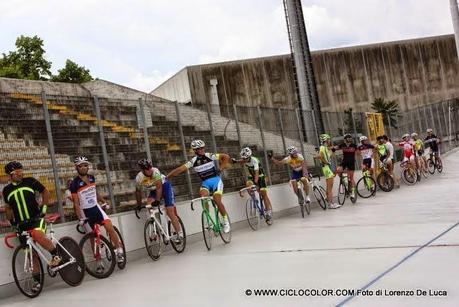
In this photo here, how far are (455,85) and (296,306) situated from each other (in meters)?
42.8

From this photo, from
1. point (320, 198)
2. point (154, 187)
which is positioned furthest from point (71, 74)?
point (154, 187)

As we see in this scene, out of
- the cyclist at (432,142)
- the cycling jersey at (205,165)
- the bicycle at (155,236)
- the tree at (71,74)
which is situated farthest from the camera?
the tree at (71,74)

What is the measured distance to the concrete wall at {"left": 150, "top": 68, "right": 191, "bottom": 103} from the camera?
121ft

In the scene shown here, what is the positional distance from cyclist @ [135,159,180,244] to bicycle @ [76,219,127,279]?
5.12 ft

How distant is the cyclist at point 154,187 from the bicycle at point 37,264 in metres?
2.13

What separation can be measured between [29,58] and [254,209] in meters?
32.0

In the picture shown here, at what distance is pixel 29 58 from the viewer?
4000 centimetres

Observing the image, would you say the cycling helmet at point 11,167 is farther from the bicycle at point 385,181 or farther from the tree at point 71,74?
the tree at point 71,74

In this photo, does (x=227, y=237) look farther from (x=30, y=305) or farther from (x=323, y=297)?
(x=323, y=297)

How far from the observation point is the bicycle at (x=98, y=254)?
8.39 m

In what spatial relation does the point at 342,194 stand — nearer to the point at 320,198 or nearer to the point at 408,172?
the point at 320,198

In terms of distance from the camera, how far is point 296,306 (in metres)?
5.36

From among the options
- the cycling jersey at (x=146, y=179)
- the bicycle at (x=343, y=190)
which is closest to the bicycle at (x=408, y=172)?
the bicycle at (x=343, y=190)

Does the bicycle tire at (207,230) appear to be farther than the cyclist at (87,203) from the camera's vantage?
Yes
